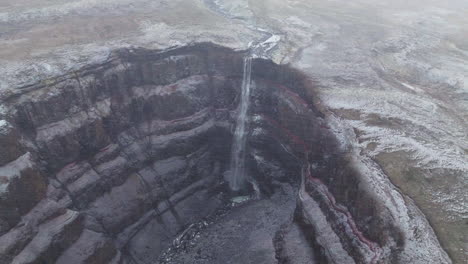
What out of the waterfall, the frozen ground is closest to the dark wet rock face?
the waterfall

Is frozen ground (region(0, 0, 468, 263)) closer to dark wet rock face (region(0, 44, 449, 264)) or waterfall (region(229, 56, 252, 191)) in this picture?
dark wet rock face (region(0, 44, 449, 264))

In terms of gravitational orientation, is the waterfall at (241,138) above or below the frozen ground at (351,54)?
below

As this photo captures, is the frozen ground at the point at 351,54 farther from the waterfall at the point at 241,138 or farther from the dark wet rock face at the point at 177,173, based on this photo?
the waterfall at the point at 241,138

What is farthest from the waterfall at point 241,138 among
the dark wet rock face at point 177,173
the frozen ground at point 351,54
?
the frozen ground at point 351,54

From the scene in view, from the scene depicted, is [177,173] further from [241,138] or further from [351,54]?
[351,54]

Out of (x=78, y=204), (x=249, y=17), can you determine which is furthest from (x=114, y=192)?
(x=249, y=17)
